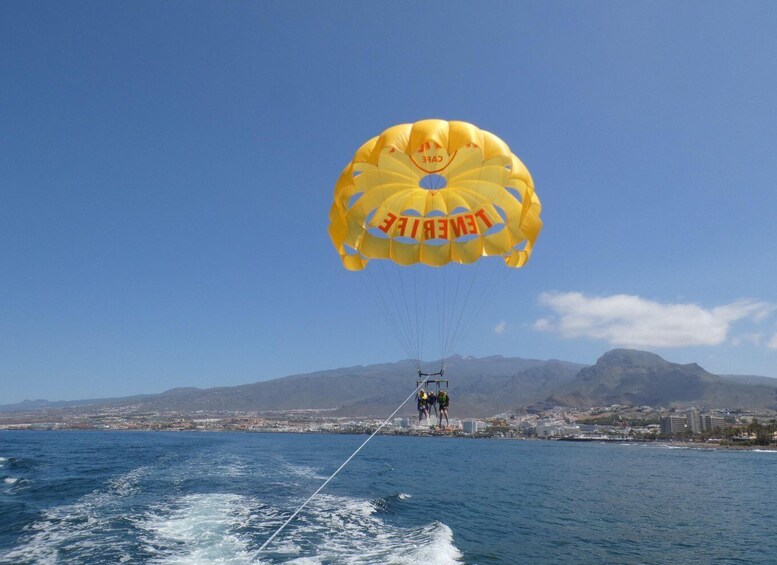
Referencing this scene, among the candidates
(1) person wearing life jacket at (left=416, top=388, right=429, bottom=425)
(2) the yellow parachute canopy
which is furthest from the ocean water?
(2) the yellow parachute canopy

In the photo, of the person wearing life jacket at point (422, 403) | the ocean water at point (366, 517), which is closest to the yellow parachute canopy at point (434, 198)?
the person wearing life jacket at point (422, 403)

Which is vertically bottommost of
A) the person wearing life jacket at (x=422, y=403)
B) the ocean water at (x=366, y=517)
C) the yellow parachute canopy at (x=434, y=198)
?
the ocean water at (x=366, y=517)

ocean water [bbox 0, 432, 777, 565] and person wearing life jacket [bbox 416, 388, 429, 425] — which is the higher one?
person wearing life jacket [bbox 416, 388, 429, 425]

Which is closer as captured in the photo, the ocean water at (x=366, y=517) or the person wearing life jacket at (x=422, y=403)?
the person wearing life jacket at (x=422, y=403)

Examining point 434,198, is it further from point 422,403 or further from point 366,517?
point 366,517

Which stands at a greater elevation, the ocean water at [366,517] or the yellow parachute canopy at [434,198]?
the yellow parachute canopy at [434,198]

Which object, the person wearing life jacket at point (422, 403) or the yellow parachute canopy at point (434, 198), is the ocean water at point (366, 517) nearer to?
the person wearing life jacket at point (422, 403)

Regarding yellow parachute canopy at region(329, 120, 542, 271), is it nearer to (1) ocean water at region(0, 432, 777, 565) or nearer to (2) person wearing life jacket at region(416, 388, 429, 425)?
(2) person wearing life jacket at region(416, 388, 429, 425)

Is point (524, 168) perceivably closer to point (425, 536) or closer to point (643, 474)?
point (425, 536)
